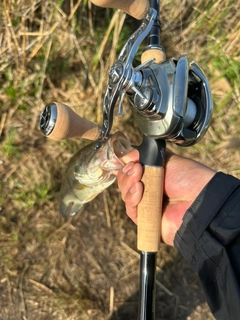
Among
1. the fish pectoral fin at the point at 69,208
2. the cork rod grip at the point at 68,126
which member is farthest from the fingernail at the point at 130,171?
the fish pectoral fin at the point at 69,208

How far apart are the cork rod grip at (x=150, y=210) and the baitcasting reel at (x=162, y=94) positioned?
0.16 m

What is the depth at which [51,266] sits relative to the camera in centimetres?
238

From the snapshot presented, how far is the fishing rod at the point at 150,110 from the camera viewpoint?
3.71 ft

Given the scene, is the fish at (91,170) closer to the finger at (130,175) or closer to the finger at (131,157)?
the finger at (131,157)

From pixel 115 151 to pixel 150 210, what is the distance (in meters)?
0.41

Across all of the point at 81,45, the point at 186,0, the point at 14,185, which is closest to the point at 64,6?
the point at 81,45

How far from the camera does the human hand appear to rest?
1585 mm

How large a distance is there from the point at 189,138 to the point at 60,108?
1.39ft

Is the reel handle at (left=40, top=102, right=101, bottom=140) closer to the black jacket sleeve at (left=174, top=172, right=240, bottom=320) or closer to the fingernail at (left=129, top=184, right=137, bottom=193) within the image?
the fingernail at (left=129, top=184, right=137, bottom=193)

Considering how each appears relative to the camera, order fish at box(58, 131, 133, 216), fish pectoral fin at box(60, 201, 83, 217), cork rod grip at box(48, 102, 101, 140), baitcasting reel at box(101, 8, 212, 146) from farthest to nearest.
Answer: fish pectoral fin at box(60, 201, 83, 217), fish at box(58, 131, 133, 216), cork rod grip at box(48, 102, 101, 140), baitcasting reel at box(101, 8, 212, 146)

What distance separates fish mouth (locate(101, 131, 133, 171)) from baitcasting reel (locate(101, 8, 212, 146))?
417mm

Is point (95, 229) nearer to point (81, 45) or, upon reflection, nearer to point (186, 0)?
point (81, 45)

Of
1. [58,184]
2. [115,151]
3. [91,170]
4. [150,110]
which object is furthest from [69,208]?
[150,110]

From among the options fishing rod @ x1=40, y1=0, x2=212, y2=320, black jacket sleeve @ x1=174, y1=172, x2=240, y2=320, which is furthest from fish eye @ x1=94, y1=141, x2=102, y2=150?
black jacket sleeve @ x1=174, y1=172, x2=240, y2=320
